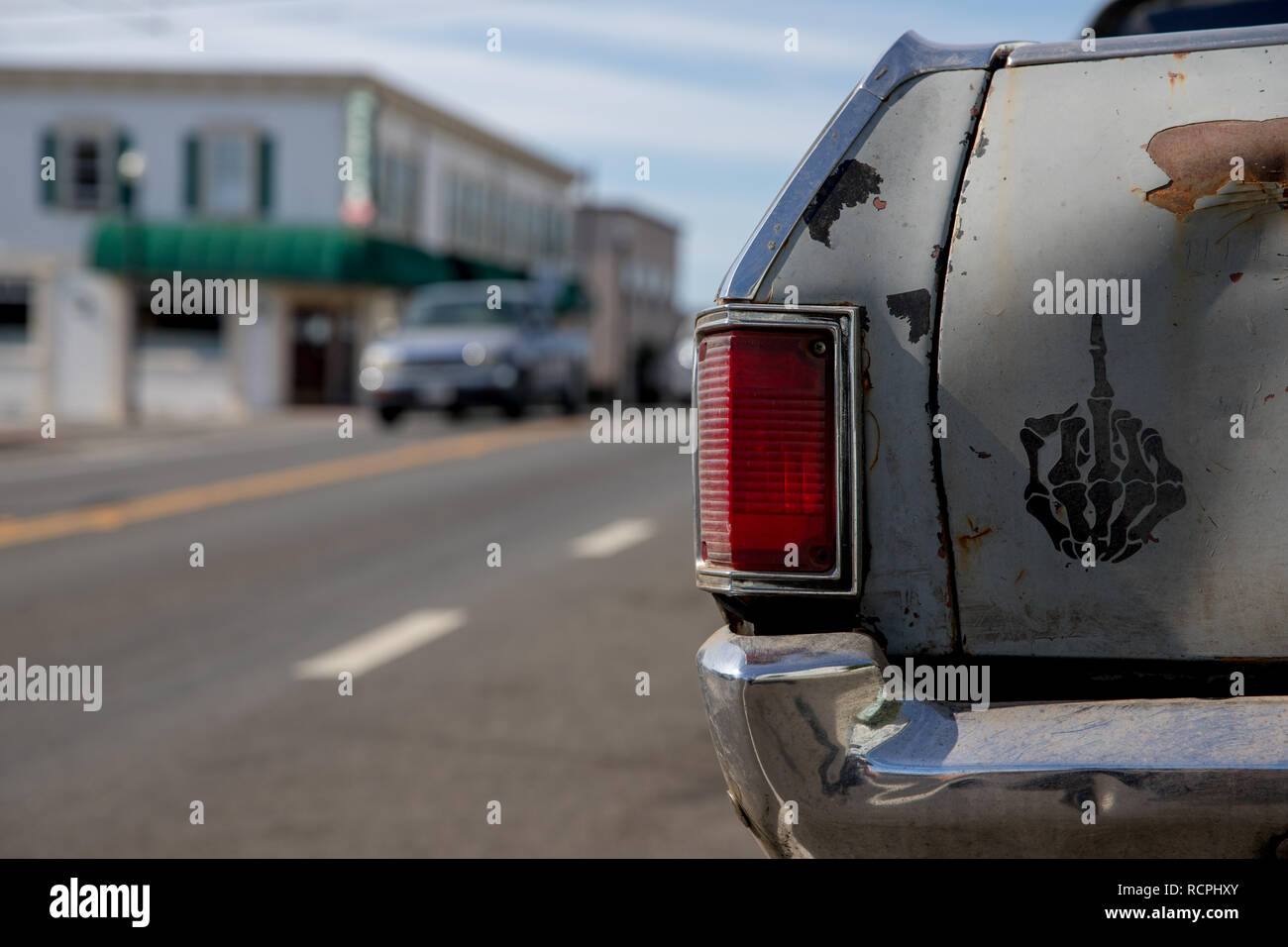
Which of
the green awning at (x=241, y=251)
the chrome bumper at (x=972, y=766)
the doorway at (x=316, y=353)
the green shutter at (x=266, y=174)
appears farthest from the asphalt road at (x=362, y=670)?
the doorway at (x=316, y=353)

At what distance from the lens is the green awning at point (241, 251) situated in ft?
114

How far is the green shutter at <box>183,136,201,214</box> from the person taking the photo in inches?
1396

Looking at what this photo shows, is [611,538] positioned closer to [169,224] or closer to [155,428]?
[155,428]

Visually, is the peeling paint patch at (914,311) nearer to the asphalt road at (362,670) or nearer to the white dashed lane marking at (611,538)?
the asphalt road at (362,670)

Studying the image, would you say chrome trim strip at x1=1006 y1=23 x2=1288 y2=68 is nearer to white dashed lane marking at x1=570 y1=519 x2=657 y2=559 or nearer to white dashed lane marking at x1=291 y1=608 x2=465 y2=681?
white dashed lane marking at x1=291 y1=608 x2=465 y2=681

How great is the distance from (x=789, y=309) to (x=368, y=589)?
7513 millimetres

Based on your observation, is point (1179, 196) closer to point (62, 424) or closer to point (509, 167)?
point (62, 424)

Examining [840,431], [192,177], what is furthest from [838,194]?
[192,177]

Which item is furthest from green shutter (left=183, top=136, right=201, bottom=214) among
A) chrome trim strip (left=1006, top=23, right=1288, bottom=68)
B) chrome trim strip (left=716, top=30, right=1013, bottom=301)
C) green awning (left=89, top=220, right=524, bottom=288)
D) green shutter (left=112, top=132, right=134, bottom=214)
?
chrome trim strip (left=1006, top=23, right=1288, bottom=68)

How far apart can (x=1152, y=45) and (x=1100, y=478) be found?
683 mm

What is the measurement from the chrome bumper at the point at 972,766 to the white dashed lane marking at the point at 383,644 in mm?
5208

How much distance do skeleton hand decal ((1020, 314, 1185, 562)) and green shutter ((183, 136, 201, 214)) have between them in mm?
35614
